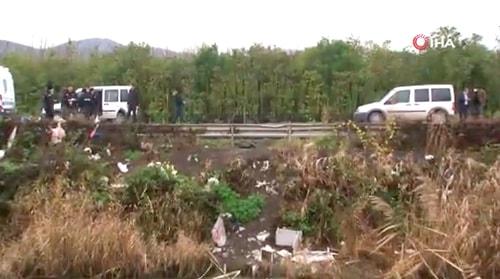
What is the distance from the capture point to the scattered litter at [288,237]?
49.2 ft

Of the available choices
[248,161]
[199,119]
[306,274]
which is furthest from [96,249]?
[199,119]

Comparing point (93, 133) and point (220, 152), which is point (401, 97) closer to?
point (220, 152)

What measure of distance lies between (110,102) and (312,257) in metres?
17.8

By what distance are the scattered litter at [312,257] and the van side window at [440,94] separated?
13378 mm

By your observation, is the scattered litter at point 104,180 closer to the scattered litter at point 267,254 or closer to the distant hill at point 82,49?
the scattered litter at point 267,254

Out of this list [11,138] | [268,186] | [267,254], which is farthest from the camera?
[11,138]

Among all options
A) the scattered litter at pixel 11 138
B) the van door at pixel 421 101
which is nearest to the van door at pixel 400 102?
the van door at pixel 421 101

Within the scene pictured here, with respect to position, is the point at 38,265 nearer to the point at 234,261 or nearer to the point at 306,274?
the point at 234,261

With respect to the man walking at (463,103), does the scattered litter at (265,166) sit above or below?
below

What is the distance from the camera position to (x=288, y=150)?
690 inches

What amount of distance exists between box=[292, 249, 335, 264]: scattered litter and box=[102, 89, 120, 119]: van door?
1652cm

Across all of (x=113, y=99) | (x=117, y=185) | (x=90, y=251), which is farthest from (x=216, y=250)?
(x=113, y=99)

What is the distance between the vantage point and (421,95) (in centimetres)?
2684

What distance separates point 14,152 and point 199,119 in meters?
19.0
